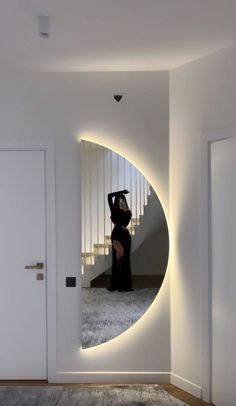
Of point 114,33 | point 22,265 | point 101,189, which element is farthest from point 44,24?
point 22,265

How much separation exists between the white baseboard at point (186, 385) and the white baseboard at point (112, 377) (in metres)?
0.06

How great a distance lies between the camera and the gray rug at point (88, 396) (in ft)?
11.0

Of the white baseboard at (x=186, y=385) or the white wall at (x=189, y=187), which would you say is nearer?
the white wall at (x=189, y=187)

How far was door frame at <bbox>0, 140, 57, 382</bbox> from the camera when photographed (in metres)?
3.70

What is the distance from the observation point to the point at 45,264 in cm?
371

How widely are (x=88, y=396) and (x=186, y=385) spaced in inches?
27.9

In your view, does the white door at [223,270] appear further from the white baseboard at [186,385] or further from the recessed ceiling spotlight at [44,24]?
the recessed ceiling spotlight at [44,24]

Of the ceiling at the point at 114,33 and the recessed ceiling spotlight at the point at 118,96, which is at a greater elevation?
the ceiling at the point at 114,33

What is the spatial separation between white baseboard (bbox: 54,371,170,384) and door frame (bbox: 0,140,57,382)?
0.35ft

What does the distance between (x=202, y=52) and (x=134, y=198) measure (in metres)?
1.14

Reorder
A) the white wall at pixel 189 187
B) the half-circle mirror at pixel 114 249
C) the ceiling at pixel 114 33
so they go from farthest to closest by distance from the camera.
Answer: the half-circle mirror at pixel 114 249 < the white wall at pixel 189 187 < the ceiling at pixel 114 33

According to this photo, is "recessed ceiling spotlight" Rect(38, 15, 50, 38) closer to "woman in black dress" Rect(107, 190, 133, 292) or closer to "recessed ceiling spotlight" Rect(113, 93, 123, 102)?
"recessed ceiling spotlight" Rect(113, 93, 123, 102)

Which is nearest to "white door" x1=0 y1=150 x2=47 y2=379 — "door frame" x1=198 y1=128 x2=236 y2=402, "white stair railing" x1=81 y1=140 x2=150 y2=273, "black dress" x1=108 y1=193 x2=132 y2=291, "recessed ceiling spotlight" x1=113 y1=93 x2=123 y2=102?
"white stair railing" x1=81 y1=140 x2=150 y2=273

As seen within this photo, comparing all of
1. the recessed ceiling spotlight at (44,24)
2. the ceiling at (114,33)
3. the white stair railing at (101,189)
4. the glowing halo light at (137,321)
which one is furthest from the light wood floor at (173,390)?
the recessed ceiling spotlight at (44,24)
